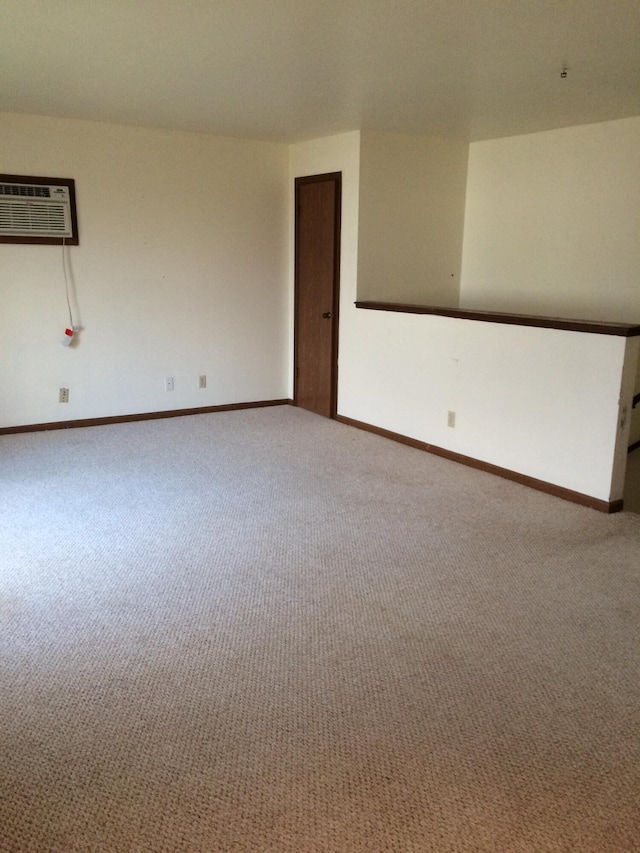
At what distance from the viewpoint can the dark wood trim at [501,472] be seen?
145 inches

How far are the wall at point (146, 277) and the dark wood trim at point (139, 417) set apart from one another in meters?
0.05

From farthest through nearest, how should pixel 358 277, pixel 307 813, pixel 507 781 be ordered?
pixel 358 277
pixel 507 781
pixel 307 813

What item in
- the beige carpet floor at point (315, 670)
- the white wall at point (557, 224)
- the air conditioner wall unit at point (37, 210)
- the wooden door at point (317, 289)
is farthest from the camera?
the wooden door at point (317, 289)

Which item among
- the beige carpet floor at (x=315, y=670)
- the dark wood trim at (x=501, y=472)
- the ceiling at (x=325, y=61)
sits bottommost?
the beige carpet floor at (x=315, y=670)

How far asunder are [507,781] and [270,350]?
4.68 meters

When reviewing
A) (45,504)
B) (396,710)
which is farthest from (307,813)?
(45,504)

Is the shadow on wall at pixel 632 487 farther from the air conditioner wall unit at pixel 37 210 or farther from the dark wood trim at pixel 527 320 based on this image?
the air conditioner wall unit at pixel 37 210

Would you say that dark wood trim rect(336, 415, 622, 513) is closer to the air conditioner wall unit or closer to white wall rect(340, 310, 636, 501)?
white wall rect(340, 310, 636, 501)

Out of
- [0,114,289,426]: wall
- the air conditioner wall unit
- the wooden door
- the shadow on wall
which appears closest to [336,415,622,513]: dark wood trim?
the wooden door

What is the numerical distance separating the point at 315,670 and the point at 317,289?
156 inches

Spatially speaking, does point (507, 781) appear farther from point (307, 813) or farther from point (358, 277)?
point (358, 277)

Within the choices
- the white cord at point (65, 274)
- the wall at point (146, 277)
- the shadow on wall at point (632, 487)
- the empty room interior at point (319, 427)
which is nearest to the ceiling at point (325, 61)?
the empty room interior at point (319, 427)

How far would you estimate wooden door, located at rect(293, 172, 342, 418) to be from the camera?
534cm

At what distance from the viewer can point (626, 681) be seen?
2.19 metres
